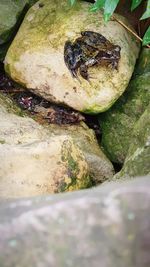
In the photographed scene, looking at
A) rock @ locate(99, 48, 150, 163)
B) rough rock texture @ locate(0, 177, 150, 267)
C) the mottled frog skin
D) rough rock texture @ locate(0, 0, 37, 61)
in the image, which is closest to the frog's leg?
the mottled frog skin

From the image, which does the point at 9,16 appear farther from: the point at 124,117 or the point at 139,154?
the point at 139,154

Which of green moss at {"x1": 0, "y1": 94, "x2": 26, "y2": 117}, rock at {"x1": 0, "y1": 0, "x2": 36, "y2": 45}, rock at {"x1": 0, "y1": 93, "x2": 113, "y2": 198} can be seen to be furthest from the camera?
rock at {"x1": 0, "y1": 0, "x2": 36, "y2": 45}

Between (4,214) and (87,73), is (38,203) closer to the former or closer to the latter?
(4,214)

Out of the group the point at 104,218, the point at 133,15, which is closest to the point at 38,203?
the point at 104,218

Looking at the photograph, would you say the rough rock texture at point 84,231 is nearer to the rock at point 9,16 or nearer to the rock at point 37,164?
the rock at point 37,164

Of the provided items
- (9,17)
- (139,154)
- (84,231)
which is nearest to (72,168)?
(139,154)

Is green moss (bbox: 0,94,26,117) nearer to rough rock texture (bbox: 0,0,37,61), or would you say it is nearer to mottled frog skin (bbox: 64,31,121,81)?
rough rock texture (bbox: 0,0,37,61)

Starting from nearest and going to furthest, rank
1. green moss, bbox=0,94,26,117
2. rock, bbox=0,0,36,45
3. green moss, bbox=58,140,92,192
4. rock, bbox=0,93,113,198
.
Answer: rock, bbox=0,93,113,198 < green moss, bbox=58,140,92,192 < green moss, bbox=0,94,26,117 < rock, bbox=0,0,36,45
